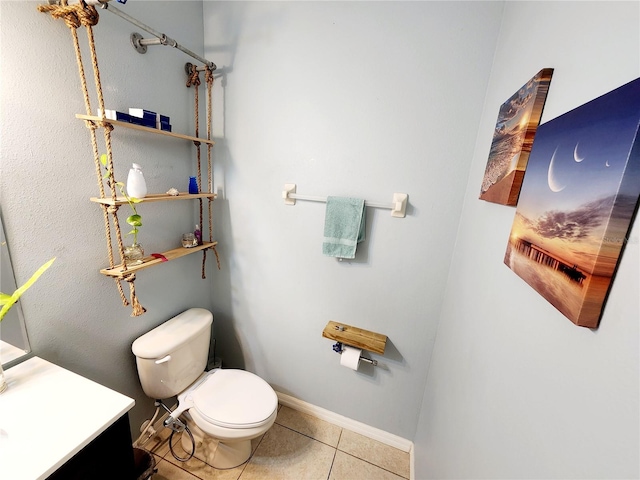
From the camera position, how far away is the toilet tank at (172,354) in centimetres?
126

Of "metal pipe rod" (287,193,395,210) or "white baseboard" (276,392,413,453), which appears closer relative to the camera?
"metal pipe rod" (287,193,395,210)

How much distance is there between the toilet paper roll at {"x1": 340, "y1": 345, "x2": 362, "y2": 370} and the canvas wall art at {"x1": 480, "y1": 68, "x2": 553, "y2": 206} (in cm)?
104

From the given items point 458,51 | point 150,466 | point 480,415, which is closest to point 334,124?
point 458,51

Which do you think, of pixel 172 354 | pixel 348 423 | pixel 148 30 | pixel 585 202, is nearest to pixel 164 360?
pixel 172 354

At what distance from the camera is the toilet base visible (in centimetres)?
140

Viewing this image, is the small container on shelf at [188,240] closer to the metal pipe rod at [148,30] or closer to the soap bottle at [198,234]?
the soap bottle at [198,234]

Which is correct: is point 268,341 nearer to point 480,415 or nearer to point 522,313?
point 480,415

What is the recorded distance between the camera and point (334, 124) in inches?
51.4

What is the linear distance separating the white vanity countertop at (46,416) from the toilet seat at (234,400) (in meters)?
0.48

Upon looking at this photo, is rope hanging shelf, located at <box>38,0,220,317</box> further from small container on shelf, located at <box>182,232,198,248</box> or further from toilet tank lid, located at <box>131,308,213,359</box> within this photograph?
toilet tank lid, located at <box>131,308,213,359</box>

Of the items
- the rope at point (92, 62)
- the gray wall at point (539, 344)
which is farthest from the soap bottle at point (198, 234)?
the gray wall at point (539, 344)

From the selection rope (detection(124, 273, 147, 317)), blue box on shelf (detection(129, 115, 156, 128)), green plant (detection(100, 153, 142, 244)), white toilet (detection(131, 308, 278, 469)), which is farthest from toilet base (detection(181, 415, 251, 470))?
blue box on shelf (detection(129, 115, 156, 128))

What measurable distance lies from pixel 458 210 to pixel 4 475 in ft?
5.67

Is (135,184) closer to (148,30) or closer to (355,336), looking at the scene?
(148,30)
